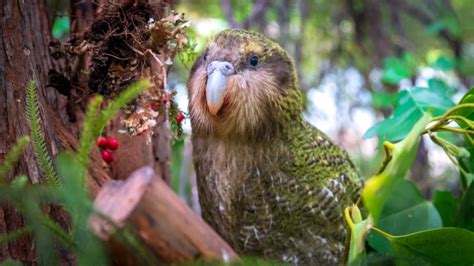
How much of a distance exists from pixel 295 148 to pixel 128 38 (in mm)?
628

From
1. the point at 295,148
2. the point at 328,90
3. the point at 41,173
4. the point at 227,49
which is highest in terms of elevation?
the point at 227,49

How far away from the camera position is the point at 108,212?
0.83 metres

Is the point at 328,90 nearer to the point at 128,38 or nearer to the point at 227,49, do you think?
the point at 227,49

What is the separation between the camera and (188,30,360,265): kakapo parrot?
5.39ft

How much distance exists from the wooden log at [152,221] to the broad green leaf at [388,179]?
0.79ft

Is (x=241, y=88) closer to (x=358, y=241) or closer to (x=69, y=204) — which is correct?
(x=358, y=241)

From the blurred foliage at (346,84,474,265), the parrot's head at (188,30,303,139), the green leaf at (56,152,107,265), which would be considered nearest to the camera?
the green leaf at (56,152,107,265)

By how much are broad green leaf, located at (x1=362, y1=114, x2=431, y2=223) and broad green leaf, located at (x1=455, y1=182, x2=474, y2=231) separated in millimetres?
576

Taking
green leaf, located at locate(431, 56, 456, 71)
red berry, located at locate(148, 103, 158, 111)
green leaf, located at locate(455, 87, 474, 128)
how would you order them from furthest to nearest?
green leaf, located at locate(431, 56, 456, 71), red berry, located at locate(148, 103, 158, 111), green leaf, located at locate(455, 87, 474, 128)

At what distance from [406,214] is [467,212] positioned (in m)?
0.15

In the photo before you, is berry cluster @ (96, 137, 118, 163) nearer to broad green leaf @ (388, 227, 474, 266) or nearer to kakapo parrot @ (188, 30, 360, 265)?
kakapo parrot @ (188, 30, 360, 265)

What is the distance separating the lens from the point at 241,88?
162cm

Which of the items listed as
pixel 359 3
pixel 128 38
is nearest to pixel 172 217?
pixel 128 38

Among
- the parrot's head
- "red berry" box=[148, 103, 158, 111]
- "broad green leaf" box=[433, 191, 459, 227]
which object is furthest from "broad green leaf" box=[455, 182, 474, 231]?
"red berry" box=[148, 103, 158, 111]
